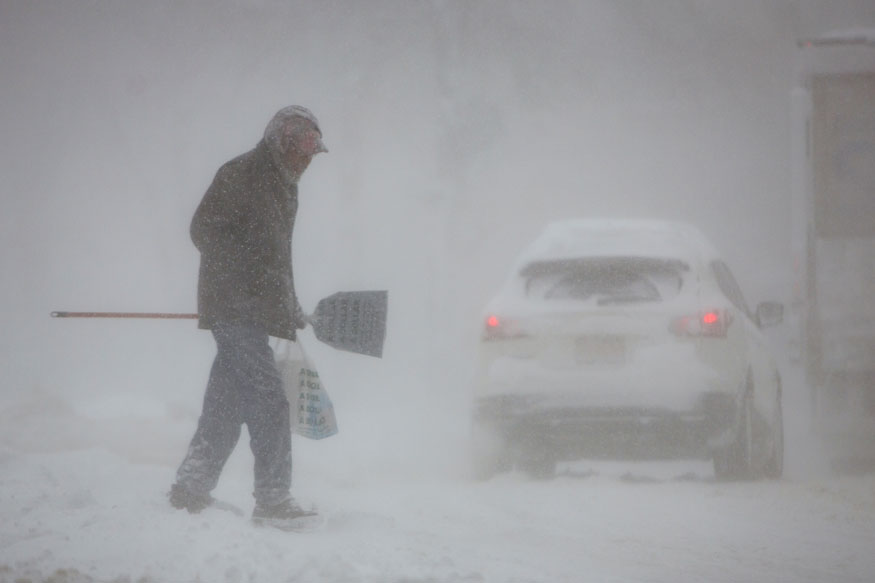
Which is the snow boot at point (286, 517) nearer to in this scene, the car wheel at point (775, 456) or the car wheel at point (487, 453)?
the car wheel at point (487, 453)

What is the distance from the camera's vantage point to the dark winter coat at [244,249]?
16.4 feet

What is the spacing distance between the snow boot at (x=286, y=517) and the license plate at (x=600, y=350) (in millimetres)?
3001

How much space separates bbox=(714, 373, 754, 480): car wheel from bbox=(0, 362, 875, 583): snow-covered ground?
4.6 inches

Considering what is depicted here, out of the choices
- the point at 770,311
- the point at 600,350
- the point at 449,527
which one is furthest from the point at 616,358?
the point at 449,527

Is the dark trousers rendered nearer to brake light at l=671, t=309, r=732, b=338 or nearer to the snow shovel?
the snow shovel

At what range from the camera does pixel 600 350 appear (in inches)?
305

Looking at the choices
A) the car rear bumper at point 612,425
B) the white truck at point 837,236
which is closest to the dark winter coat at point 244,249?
the car rear bumper at point 612,425

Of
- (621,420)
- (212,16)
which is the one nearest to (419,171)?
(212,16)

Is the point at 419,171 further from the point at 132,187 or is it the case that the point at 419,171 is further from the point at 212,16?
the point at 212,16

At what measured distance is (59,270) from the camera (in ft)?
57.2

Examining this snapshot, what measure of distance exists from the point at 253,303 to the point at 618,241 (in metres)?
3.55

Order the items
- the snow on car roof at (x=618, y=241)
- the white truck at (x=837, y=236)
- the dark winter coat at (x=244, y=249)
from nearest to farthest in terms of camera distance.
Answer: the dark winter coat at (x=244, y=249), the snow on car roof at (x=618, y=241), the white truck at (x=837, y=236)

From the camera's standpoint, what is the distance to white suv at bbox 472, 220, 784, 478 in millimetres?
7645

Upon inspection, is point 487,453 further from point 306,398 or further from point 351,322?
point 351,322
